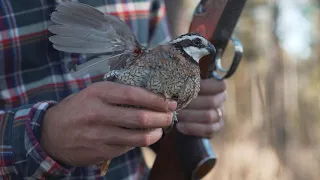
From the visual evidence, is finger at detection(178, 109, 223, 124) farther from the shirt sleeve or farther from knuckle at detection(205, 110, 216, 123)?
the shirt sleeve

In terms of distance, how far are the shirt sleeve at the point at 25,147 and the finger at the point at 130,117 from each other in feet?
0.78

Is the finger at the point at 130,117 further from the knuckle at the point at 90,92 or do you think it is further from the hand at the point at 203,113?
the hand at the point at 203,113

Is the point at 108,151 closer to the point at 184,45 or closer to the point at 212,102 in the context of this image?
the point at 184,45

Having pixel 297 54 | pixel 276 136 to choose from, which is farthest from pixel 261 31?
pixel 276 136

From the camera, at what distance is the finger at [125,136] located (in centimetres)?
129

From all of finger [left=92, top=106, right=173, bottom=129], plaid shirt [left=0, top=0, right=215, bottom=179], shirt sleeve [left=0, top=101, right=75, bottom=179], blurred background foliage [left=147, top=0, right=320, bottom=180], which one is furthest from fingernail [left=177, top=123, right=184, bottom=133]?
blurred background foliage [left=147, top=0, right=320, bottom=180]

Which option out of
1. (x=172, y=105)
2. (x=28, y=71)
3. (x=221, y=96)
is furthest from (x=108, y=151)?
(x=221, y=96)

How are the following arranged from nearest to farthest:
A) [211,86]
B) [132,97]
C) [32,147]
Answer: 1. [132,97]
2. [32,147]
3. [211,86]

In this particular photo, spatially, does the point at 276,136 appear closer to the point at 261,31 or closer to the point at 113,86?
the point at 261,31

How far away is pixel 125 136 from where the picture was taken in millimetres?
1287

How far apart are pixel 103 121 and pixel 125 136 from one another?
0.22 feet

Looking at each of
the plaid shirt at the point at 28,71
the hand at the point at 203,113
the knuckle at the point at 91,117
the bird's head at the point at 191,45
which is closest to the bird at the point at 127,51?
the bird's head at the point at 191,45

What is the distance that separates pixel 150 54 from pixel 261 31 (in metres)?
6.11

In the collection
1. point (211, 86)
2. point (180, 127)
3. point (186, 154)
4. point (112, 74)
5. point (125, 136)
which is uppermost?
point (112, 74)
